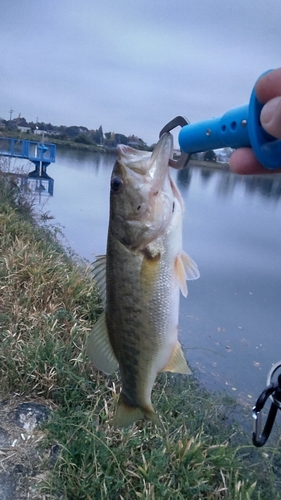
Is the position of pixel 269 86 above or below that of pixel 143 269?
above

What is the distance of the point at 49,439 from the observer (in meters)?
3.17

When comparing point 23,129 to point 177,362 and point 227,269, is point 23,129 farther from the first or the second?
point 177,362

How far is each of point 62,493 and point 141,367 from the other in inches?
66.6

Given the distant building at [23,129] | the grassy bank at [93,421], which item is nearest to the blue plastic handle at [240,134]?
A: the grassy bank at [93,421]

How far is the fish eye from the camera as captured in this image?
1.56m

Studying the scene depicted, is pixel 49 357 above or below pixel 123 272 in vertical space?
below

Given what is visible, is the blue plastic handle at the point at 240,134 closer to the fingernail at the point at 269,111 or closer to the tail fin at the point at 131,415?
the fingernail at the point at 269,111

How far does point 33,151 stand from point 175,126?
17089 mm


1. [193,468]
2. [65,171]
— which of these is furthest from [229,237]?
[65,171]

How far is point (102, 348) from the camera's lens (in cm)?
164

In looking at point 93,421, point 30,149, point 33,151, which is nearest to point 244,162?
point 93,421

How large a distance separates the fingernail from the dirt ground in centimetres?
269

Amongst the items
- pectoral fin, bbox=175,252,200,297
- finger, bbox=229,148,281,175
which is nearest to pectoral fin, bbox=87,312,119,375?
pectoral fin, bbox=175,252,200,297

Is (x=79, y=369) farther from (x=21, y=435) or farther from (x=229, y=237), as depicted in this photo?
(x=229, y=237)
